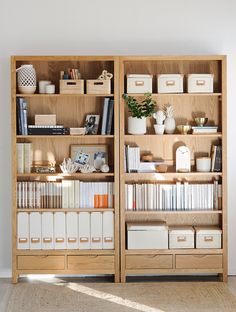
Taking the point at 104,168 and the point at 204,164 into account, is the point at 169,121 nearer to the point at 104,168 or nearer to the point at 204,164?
the point at 204,164

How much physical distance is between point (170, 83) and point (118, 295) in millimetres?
1811

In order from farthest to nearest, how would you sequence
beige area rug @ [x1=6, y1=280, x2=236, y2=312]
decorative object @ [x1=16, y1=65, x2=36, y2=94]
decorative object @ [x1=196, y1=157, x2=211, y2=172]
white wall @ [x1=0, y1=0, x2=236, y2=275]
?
white wall @ [x1=0, y1=0, x2=236, y2=275], decorative object @ [x1=196, y1=157, x2=211, y2=172], decorative object @ [x1=16, y1=65, x2=36, y2=94], beige area rug @ [x1=6, y1=280, x2=236, y2=312]

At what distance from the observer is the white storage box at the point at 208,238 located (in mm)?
5371

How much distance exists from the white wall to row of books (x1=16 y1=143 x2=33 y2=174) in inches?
9.8

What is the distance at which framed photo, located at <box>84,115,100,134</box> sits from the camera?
17.8 feet

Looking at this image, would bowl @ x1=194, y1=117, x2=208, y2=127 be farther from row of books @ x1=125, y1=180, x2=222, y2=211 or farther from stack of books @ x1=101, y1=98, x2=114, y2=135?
stack of books @ x1=101, y1=98, x2=114, y2=135

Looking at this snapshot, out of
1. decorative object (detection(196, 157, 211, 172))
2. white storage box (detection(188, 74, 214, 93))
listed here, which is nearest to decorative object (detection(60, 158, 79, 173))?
decorative object (detection(196, 157, 211, 172))

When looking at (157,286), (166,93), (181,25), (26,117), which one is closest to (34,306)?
(157,286)

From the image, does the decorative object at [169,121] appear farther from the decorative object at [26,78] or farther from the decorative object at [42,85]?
the decorative object at [26,78]

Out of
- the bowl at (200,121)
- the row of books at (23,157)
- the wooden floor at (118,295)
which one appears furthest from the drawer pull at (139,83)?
the wooden floor at (118,295)

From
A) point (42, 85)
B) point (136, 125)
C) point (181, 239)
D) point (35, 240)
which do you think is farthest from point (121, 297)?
point (42, 85)

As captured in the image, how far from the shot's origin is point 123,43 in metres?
5.56

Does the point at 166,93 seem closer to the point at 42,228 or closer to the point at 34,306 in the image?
the point at 42,228

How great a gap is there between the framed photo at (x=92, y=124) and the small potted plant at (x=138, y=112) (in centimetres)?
30
